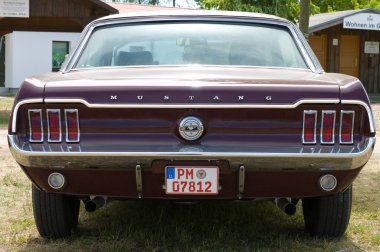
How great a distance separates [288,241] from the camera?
4117 millimetres

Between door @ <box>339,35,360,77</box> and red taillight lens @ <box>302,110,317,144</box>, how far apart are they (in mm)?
21666

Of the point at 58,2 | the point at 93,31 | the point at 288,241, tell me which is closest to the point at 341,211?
the point at 288,241

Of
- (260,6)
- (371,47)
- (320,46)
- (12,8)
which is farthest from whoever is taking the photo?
(260,6)

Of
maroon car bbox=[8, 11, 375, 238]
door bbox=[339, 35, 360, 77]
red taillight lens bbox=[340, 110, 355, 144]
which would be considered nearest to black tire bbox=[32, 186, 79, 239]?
maroon car bbox=[8, 11, 375, 238]

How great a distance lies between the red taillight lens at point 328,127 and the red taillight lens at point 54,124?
1.46 m

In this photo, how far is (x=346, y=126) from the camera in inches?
136

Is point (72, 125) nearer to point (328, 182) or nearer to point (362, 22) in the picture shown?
point (328, 182)

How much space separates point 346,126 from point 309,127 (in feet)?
0.69

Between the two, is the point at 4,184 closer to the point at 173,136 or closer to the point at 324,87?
the point at 173,136

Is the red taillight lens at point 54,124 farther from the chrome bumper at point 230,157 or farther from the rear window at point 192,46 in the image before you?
the rear window at point 192,46

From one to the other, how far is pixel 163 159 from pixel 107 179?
0.36 metres

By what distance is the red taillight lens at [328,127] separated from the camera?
3422 millimetres

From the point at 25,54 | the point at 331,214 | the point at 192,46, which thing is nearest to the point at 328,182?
the point at 331,214

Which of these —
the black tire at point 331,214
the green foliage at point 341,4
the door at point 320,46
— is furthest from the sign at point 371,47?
the black tire at point 331,214
